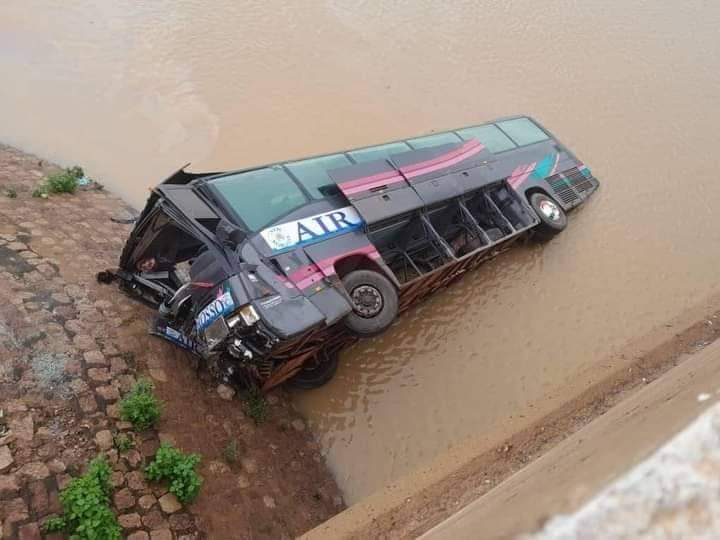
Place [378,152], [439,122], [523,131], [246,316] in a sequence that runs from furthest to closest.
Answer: [439,122] → [523,131] → [378,152] → [246,316]

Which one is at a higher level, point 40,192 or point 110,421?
point 40,192

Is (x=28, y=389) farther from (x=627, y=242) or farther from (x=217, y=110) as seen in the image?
(x=627, y=242)

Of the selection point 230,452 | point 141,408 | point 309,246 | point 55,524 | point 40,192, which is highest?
point 309,246

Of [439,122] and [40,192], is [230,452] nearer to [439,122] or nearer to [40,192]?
[40,192]

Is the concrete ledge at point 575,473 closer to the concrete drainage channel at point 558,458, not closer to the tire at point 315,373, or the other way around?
the concrete drainage channel at point 558,458

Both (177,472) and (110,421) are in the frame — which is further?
(110,421)

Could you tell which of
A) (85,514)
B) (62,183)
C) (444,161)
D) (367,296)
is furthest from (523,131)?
(85,514)

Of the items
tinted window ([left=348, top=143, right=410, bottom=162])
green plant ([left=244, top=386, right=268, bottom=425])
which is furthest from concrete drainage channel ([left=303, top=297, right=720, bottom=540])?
tinted window ([left=348, top=143, right=410, bottom=162])
